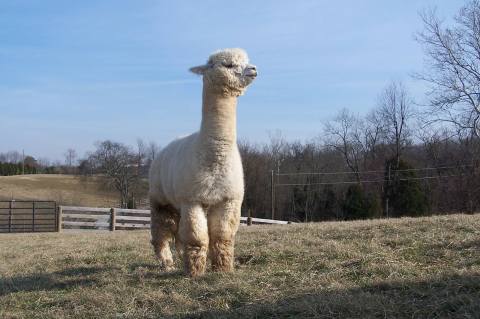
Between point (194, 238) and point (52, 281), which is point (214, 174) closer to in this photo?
point (194, 238)

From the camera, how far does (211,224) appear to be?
6.36 m

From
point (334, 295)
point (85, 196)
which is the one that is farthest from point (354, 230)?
point (85, 196)

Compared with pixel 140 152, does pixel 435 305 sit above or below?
below

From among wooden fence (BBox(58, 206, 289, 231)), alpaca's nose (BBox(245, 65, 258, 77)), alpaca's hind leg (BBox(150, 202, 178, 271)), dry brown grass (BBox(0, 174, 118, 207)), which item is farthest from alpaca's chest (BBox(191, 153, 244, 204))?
dry brown grass (BBox(0, 174, 118, 207))

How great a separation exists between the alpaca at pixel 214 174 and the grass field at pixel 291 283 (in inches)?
15.4

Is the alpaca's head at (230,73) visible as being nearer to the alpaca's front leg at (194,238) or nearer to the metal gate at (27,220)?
the alpaca's front leg at (194,238)

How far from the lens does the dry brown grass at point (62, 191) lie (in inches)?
2468

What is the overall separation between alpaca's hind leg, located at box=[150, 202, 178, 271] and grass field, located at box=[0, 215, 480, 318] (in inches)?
9.6

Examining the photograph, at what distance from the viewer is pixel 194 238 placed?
6.12 meters

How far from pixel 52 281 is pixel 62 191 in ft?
217

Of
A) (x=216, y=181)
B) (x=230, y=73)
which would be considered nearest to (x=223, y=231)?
(x=216, y=181)

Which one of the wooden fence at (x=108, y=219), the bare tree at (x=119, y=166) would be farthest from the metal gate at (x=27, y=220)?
the bare tree at (x=119, y=166)

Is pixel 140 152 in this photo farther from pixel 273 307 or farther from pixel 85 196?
pixel 273 307

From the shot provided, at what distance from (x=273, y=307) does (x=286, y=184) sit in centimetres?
5082
